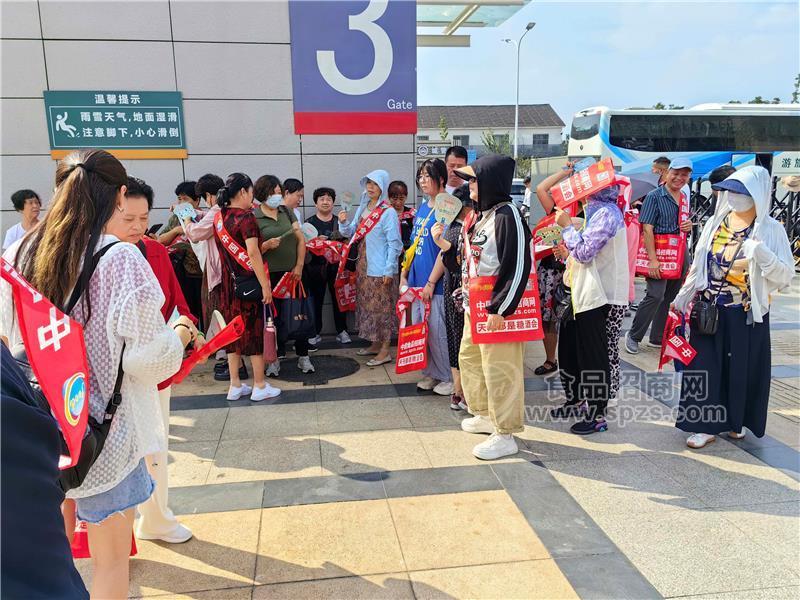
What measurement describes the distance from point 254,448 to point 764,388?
3240mm

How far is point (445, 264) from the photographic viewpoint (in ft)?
13.0

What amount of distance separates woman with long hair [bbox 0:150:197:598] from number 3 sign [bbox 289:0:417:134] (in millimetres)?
4282

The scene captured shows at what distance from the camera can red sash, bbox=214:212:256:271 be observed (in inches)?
155

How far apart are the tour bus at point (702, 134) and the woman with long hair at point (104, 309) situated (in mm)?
15387

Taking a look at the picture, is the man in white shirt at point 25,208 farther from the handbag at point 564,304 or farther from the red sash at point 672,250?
the red sash at point 672,250

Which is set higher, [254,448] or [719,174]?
[719,174]

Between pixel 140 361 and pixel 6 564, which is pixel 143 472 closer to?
pixel 140 361

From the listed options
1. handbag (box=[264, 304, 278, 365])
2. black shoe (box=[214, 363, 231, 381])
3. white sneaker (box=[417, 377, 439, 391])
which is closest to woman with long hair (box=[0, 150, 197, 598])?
handbag (box=[264, 304, 278, 365])

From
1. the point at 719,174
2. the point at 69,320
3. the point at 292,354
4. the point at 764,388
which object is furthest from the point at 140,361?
the point at 719,174

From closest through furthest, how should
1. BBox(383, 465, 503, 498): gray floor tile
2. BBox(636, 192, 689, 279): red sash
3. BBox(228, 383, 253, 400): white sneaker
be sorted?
BBox(383, 465, 503, 498): gray floor tile < BBox(228, 383, 253, 400): white sneaker < BBox(636, 192, 689, 279): red sash

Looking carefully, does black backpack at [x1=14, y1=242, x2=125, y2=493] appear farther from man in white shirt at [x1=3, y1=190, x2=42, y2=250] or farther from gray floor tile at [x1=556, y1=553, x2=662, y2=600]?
man in white shirt at [x1=3, y1=190, x2=42, y2=250]

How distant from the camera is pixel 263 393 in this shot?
4328mm

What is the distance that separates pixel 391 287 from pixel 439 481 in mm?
2464

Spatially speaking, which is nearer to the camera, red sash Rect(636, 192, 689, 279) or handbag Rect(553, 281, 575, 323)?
handbag Rect(553, 281, 575, 323)
